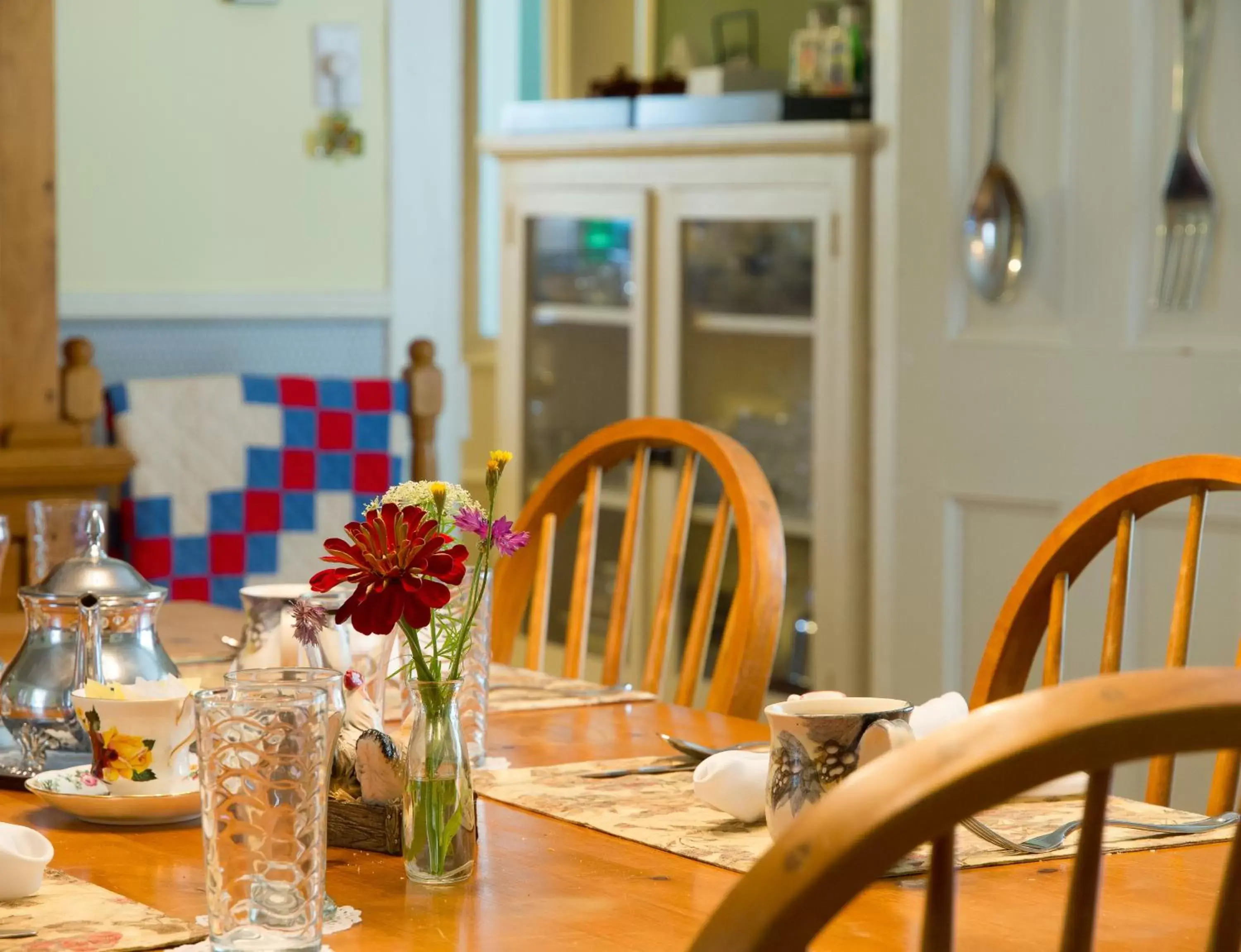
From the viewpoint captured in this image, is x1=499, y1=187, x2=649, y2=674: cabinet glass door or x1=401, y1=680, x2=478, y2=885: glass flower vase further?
x1=499, y1=187, x2=649, y2=674: cabinet glass door

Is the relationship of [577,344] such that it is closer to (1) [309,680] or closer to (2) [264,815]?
(1) [309,680]

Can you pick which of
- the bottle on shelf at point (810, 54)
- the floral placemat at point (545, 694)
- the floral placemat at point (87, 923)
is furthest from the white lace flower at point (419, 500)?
Result: the bottle on shelf at point (810, 54)

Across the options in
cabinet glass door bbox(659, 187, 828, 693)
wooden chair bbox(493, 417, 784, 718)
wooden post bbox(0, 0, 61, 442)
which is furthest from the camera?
cabinet glass door bbox(659, 187, 828, 693)

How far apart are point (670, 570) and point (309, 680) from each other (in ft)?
2.66

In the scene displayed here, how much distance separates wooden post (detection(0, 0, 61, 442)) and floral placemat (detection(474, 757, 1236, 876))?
1.49m

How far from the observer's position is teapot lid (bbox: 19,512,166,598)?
1205 mm

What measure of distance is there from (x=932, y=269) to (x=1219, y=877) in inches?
78.1

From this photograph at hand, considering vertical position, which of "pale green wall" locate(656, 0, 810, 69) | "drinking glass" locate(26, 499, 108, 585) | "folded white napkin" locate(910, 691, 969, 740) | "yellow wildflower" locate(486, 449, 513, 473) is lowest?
"folded white napkin" locate(910, 691, 969, 740)

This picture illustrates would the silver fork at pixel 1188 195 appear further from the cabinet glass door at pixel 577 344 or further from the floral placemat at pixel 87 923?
the floral placemat at pixel 87 923

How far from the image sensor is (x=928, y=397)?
9.43 ft

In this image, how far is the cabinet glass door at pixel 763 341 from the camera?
3.19m

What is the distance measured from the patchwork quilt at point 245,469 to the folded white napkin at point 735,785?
1.61 m

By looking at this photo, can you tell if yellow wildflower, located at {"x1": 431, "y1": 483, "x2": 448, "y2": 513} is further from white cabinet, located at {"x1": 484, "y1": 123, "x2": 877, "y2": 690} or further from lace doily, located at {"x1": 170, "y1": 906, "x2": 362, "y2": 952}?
white cabinet, located at {"x1": 484, "y1": 123, "x2": 877, "y2": 690}

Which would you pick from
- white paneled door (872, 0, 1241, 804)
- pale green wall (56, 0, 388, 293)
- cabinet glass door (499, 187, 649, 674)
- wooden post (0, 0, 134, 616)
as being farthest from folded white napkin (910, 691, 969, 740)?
cabinet glass door (499, 187, 649, 674)
